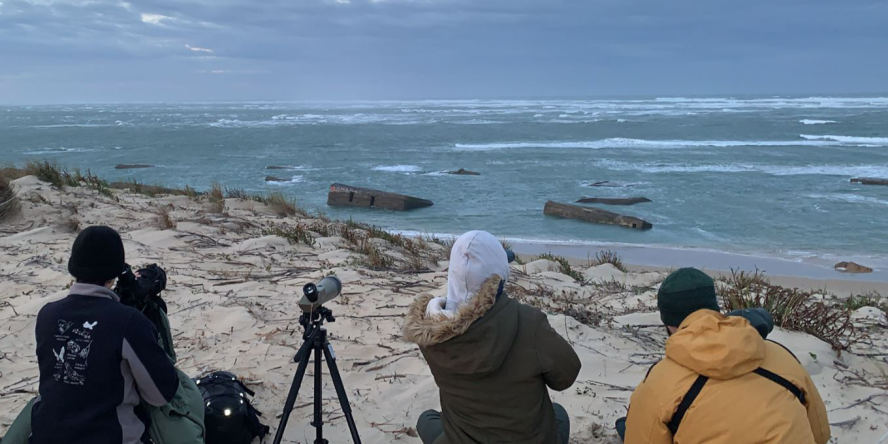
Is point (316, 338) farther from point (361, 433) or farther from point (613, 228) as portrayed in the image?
point (613, 228)

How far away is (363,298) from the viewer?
5.67 meters

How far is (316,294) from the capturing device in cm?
293

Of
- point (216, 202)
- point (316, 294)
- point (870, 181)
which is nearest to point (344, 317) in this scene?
point (316, 294)

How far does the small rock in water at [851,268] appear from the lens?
10.3 meters

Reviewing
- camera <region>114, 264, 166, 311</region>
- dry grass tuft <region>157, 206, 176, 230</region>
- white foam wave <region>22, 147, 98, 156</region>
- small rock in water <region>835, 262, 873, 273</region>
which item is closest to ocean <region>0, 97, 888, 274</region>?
white foam wave <region>22, 147, 98, 156</region>

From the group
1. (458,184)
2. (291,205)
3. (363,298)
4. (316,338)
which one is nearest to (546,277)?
(363,298)

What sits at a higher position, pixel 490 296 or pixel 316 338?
pixel 490 296

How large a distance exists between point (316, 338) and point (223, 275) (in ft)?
11.9

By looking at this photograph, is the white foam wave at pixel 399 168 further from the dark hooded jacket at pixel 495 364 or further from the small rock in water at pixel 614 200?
the dark hooded jacket at pixel 495 364

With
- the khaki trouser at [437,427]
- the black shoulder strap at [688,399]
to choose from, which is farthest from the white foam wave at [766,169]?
the black shoulder strap at [688,399]

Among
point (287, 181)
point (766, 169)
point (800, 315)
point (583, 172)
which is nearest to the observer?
point (800, 315)

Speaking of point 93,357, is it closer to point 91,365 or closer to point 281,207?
point 91,365

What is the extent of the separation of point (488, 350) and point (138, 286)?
1.53 meters

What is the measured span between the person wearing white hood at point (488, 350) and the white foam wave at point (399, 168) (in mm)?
22572
